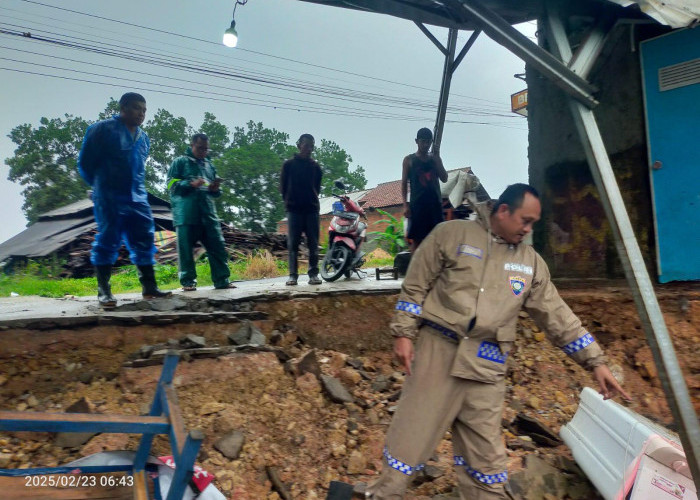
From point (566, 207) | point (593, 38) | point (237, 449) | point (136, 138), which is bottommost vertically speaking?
point (237, 449)

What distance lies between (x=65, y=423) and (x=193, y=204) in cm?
350

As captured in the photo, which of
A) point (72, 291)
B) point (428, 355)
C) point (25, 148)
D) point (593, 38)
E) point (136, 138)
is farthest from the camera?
point (25, 148)

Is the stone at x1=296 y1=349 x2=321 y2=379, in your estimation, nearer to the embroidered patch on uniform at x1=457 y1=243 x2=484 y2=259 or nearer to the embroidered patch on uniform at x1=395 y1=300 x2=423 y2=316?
the embroidered patch on uniform at x1=395 y1=300 x2=423 y2=316

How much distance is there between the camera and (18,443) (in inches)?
105

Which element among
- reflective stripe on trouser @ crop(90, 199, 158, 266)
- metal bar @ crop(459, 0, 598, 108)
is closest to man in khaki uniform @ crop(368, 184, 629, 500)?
metal bar @ crop(459, 0, 598, 108)

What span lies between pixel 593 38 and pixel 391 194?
30083 mm

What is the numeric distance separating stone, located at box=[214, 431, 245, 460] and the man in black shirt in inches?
99.8

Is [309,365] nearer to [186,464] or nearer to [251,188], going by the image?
[186,464]

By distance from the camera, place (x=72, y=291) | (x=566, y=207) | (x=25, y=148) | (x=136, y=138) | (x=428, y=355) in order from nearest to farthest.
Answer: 1. (x=428, y=355)
2. (x=136, y=138)
3. (x=566, y=207)
4. (x=72, y=291)
5. (x=25, y=148)

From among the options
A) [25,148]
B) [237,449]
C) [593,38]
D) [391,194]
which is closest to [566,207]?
[593,38]

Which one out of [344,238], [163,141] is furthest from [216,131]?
[344,238]

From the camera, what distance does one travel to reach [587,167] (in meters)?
4.84

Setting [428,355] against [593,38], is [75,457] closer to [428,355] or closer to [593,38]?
[428,355]

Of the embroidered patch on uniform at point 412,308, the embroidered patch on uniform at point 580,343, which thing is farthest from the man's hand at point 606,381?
the embroidered patch on uniform at point 412,308
